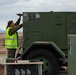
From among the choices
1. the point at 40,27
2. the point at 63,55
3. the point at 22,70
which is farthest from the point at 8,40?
the point at 22,70

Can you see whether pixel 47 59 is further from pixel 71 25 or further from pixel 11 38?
pixel 11 38

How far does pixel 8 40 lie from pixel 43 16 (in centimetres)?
156

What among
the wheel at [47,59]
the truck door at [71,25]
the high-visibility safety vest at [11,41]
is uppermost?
the truck door at [71,25]

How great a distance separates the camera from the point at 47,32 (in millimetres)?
13164

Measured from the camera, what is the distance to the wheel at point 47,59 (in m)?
12.5

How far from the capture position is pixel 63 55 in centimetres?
1244

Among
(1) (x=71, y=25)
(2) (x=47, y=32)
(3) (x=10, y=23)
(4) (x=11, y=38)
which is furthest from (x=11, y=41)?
(1) (x=71, y=25)

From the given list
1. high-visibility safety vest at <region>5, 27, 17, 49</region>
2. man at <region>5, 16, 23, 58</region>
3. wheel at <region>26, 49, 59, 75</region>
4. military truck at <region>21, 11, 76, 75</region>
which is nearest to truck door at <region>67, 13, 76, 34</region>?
military truck at <region>21, 11, 76, 75</region>

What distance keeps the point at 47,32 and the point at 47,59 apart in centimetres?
113

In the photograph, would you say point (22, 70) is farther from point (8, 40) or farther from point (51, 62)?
point (8, 40)

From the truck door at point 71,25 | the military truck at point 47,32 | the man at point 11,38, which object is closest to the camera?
the military truck at point 47,32

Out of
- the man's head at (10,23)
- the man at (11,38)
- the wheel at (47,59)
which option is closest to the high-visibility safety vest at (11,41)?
the man at (11,38)

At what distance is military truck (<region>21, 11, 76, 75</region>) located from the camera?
12609 mm

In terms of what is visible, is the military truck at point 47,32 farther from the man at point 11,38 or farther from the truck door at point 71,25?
the man at point 11,38
